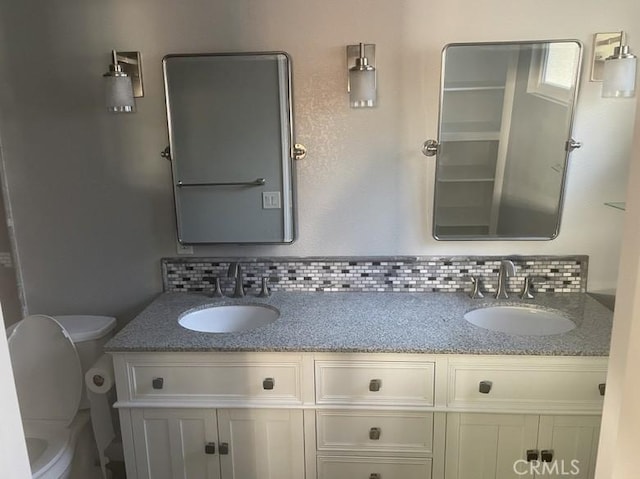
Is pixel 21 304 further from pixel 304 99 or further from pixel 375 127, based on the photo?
pixel 375 127

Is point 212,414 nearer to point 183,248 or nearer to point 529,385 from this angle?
point 183,248

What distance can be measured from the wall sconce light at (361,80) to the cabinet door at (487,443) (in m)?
1.13

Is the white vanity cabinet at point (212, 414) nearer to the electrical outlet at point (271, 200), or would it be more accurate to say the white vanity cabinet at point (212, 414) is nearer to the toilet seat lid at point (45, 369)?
the toilet seat lid at point (45, 369)

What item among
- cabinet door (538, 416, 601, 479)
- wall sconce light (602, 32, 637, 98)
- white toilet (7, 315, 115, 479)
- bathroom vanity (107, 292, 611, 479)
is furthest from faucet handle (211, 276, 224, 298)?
wall sconce light (602, 32, 637, 98)

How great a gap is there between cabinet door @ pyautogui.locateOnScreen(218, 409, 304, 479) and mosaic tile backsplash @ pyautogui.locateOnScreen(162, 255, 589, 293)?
22.5 inches

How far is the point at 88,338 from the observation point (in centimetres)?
191

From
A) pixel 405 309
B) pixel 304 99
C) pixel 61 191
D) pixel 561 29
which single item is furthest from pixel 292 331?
pixel 561 29

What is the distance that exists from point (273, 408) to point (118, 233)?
100 cm

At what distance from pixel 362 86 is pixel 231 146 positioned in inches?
22.4

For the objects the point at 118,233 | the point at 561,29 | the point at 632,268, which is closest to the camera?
the point at 632,268

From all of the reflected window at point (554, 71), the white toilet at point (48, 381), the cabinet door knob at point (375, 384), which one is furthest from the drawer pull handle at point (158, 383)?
the reflected window at point (554, 71)

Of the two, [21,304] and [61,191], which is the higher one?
[61,191]

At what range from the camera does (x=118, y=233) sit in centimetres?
205

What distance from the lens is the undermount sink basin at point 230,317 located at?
1.92m
